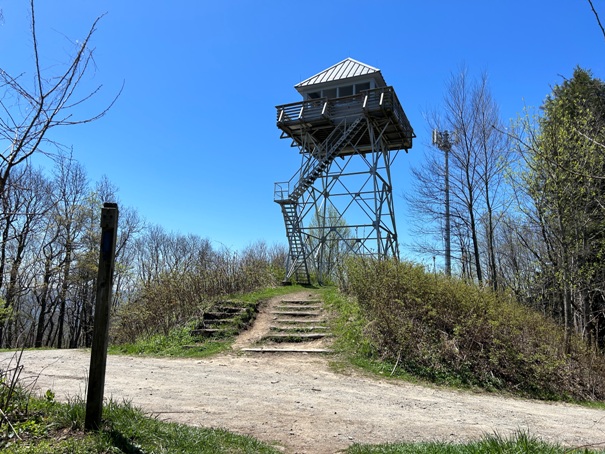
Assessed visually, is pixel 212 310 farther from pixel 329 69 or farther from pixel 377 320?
pixel 329 69

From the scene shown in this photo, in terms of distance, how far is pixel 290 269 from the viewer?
20.0 m

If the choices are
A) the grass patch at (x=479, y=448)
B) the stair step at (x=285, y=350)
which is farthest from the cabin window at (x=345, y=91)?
the grass patch at (x=479, y=448)

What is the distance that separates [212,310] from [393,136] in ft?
45.7

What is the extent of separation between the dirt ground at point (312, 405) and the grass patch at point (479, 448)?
13.8 inches

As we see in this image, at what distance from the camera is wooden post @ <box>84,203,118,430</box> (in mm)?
3662

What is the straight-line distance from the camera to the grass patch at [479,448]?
349 centimetres

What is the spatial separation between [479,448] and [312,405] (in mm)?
2829

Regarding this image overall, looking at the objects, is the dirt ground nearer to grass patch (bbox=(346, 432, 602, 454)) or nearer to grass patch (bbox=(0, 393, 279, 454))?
grass patch (bbox=(346, 432, 602, 454))

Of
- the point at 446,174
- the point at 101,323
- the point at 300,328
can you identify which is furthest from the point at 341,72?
the point at 101,323

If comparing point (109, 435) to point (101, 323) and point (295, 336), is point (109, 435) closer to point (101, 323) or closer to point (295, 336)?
point (101, 323)

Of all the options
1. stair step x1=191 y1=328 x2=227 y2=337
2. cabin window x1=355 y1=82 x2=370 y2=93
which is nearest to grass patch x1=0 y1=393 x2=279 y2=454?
stair step x1=191 y1=328 x2=227 y2=337

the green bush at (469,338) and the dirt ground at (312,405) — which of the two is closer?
the dirt ground at (312,405)

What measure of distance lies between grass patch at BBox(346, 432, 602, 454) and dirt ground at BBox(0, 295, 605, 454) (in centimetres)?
35

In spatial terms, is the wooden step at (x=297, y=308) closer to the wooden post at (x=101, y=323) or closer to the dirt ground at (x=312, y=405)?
the dirt ground at (x=312, y=405)
